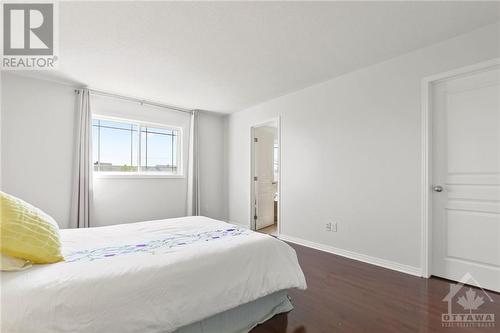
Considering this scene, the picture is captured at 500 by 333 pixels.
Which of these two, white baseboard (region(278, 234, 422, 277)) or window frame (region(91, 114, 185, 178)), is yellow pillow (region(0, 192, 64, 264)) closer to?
window frame (region(91, 114, 185, 178))

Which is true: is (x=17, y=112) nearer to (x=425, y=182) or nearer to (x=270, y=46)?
(x=270, y=46)

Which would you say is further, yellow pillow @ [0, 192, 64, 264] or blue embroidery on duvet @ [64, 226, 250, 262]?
blue embroidery on duvet @ [64, 226, 250, 262]

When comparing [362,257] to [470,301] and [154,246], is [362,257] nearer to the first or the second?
[470,301]

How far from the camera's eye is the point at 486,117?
2.21 meters

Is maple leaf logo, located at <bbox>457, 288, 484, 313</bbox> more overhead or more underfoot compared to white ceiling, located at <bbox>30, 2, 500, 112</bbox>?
more underfoot

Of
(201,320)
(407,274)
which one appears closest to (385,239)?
(407,274)

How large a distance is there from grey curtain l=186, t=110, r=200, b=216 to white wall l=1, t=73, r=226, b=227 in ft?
1.36

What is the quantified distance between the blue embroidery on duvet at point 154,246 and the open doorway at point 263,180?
2639 millimetres

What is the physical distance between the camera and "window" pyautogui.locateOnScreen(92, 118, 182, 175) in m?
3.95

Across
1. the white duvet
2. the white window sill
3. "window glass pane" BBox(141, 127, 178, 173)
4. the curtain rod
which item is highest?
the curtain rod

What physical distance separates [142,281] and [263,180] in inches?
153

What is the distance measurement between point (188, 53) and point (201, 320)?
8.25 feet

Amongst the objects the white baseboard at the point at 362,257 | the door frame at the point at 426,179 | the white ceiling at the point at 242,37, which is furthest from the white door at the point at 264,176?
the door frame at the point at 426,179

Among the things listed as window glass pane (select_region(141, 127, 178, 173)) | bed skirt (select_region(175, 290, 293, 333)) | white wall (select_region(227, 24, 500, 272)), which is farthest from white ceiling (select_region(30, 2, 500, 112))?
bed skirt (select_region(175, 290, 293, 333))
